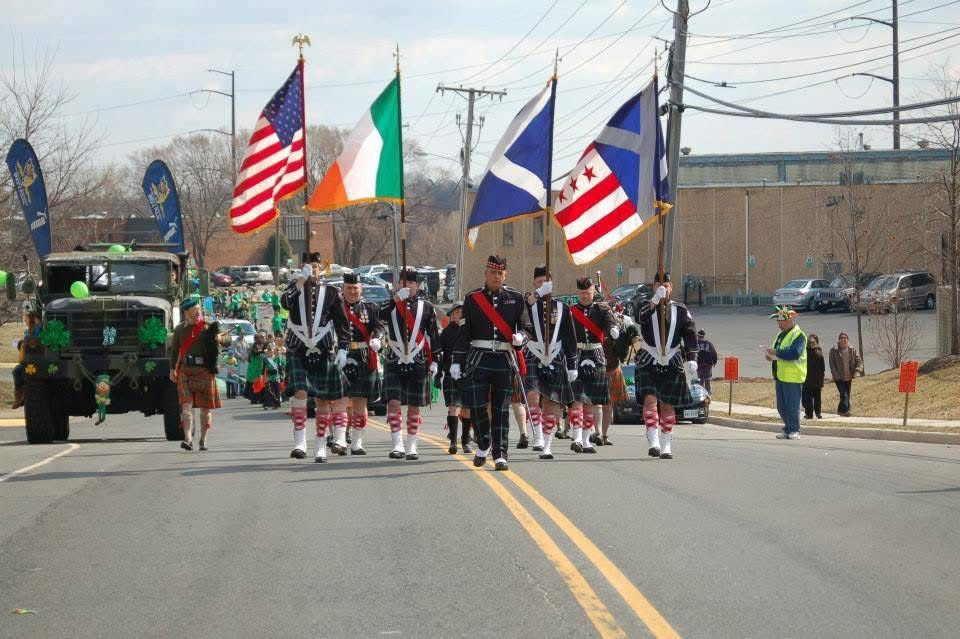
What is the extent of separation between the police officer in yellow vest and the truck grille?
9.41 meters

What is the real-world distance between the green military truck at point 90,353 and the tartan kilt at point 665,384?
7.42 m

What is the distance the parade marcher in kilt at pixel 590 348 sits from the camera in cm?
1647

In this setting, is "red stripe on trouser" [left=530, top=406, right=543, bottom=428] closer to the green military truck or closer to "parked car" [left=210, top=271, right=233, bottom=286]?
the green military truck

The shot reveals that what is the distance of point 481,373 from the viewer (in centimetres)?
1386

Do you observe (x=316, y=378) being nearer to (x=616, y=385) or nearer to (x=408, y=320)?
(x=408, y=320)

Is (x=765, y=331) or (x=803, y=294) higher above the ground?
(x=803, y=294)

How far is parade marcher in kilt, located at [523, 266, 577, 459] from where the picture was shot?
1580cm

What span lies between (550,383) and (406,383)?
170cm

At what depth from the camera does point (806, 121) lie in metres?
23.7

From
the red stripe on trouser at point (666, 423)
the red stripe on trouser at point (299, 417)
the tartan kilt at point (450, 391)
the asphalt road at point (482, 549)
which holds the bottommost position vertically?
the asphalt road at point (482, 549)

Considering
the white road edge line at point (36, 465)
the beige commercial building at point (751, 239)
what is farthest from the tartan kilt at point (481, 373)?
the beige commercial building at point (751, 239)

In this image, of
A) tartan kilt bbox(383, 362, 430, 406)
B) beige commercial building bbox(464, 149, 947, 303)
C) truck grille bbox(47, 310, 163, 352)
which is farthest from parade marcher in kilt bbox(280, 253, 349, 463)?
beige commercial building bbox(464, 149, 947, 303)

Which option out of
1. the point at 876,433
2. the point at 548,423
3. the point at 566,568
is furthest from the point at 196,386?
the point at 876,433

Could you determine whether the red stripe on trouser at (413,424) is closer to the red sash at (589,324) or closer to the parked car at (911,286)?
the red sash at (589,324)
